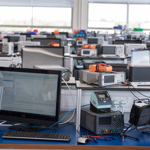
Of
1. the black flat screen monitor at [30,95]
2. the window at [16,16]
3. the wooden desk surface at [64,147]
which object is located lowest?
the wooden desk surface at [64,147]

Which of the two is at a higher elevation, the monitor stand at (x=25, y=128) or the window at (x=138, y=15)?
the window at (x=138, y=15)

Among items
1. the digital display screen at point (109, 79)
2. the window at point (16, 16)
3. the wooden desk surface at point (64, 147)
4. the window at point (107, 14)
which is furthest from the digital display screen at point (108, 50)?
the window at point (16, 16)

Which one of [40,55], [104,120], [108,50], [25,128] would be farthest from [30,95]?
[108,50]

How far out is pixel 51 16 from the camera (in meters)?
14.7

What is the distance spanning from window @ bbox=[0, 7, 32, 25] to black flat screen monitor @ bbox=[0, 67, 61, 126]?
43.1 feet

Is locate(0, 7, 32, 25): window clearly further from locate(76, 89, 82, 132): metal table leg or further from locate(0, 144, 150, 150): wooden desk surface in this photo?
locate(0, 144, 150, 150): wooden desk surface

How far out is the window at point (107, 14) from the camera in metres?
14.6

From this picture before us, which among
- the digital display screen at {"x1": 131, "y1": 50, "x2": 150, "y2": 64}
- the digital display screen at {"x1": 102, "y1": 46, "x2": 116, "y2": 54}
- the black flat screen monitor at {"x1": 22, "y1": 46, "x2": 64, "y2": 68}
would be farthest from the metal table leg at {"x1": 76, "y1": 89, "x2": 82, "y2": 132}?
the digital display screen at {"x1": 102, "y1": 46, "x2": 116, "y2": 54}

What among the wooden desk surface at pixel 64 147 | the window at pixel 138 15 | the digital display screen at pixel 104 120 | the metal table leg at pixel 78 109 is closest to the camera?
the wooden desk surface at pixel 64 147

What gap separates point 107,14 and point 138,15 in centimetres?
164

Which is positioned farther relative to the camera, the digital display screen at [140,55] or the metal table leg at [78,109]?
the digital display screen at [140,55]

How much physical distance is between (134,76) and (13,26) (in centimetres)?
1345

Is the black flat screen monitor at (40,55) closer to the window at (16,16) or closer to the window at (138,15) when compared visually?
the window at (16,16)

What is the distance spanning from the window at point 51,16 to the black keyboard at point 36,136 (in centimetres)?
1313
